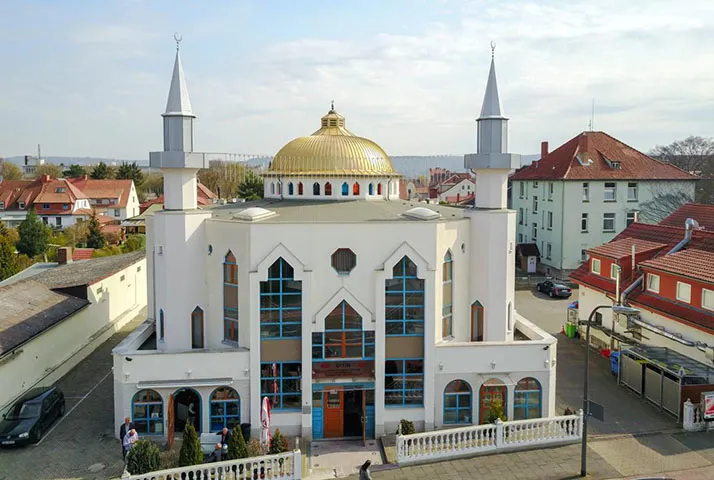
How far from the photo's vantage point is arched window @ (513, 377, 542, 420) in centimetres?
2084

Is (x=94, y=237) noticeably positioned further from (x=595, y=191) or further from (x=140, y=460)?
(x=595, y=191)

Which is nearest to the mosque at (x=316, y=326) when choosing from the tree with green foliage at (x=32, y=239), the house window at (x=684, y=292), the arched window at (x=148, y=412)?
the arched window at (x=148, y=412)

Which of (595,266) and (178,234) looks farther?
(595,266)

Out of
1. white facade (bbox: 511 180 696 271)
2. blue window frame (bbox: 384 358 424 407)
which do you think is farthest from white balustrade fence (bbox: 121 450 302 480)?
white facade (bbox: 511 180 696 271)

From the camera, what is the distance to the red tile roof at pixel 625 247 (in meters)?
28.4

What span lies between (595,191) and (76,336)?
37303 millimetres

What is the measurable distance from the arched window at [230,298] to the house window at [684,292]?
17.2 meters

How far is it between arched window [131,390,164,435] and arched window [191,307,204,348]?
248cm

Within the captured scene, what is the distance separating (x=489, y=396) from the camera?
68.0 feet

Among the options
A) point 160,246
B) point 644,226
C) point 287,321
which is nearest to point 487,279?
point 287,321

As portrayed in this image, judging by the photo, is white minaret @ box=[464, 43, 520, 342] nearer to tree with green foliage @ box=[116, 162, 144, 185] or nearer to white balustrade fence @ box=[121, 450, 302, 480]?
white balustrade fence @ box=[121, 450, 302, 480]

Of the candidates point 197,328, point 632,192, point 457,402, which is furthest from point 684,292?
point 632,192

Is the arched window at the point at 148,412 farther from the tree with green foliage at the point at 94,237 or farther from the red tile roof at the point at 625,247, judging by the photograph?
the tree with green foliage at the point at 94,237

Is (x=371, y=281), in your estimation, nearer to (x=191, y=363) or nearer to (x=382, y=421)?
(x=382, y=421)
